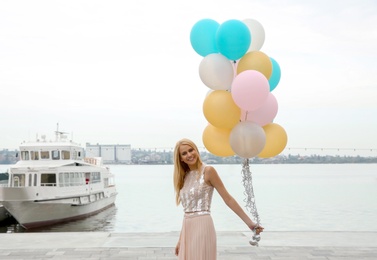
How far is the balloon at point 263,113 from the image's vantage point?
18.9 feet

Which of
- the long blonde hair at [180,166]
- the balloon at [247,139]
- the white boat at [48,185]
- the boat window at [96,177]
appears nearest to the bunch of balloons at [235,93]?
the balloon at [247,139]

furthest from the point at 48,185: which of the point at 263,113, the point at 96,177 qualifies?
the point at 263,113

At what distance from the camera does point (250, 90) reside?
17.4ft

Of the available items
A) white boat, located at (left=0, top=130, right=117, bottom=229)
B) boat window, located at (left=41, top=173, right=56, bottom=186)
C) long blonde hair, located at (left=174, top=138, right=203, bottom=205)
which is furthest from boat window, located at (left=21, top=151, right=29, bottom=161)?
long blonde hair, located at (left=174, top=138, right=203, bottom=205)

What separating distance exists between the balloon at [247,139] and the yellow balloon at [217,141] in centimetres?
25

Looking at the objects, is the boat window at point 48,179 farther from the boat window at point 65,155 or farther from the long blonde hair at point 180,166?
the long blonde hair at point 180,166

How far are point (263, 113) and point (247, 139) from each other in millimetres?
485

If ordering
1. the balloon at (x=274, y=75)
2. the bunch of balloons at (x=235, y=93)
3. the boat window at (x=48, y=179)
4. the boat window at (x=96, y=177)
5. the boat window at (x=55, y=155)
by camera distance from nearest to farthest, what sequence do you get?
the bunch of balloons at (x=235, y=93) < the balloon at (x=274, y=75) < the boat window at (x=48, y=179) < the boat window at (x=55, y=155) < the boat window at (x=96, y=177)

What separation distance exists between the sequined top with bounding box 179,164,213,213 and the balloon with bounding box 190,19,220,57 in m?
2.20

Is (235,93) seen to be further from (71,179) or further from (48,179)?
(71,179)

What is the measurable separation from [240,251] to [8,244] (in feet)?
14.1

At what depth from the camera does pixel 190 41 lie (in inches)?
243

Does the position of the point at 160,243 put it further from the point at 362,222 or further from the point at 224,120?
the point at 362,222

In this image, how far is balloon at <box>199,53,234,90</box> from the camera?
5707mm
